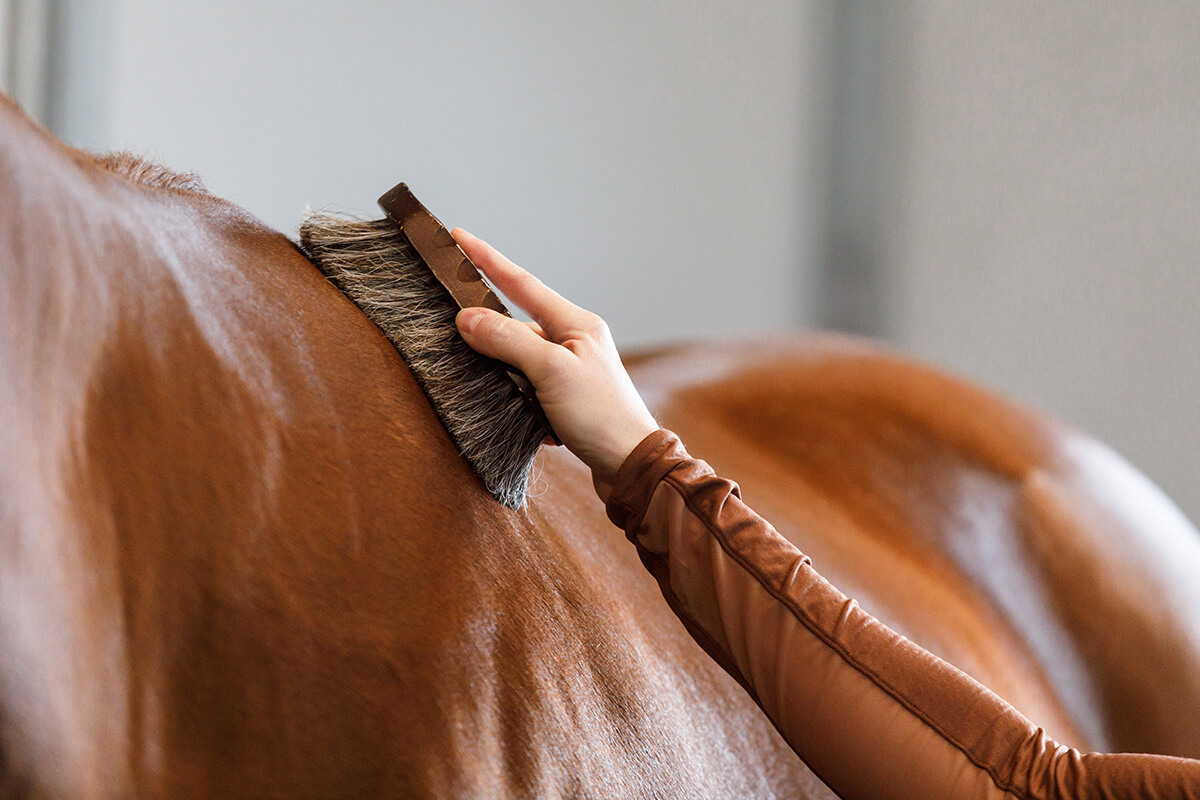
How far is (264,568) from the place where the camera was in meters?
0.39

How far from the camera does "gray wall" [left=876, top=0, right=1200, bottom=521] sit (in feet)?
5.67

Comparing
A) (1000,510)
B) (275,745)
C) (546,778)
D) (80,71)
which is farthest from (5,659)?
(80,71)

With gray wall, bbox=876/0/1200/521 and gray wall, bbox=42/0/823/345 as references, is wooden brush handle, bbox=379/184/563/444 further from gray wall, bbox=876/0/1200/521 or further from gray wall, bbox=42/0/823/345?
gray wall, bbox=876/0/1200/521

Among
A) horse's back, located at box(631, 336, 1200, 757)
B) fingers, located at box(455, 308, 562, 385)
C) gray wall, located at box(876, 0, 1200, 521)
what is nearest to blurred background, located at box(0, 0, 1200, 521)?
gray wall, located at box(876, 0, 1200, 521)

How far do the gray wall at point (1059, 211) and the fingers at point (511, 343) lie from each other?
1.57 meters

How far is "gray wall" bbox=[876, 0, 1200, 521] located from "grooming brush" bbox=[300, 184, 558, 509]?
1.56 m

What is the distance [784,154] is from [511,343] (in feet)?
5.63

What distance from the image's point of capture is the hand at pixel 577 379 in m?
0.47

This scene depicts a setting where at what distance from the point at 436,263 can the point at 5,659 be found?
10.0 inches

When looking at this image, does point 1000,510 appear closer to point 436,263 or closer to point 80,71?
point 436,263

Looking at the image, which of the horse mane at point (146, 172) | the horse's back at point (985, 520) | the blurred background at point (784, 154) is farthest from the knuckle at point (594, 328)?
the blurred background at point (784, 154)

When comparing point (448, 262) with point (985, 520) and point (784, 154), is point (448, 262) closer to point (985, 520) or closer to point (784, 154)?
point (985, 520)

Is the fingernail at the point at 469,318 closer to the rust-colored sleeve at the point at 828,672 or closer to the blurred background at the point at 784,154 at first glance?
the rust-colored sleeve at the point at 828,672

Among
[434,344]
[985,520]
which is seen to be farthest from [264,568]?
[985,520]
